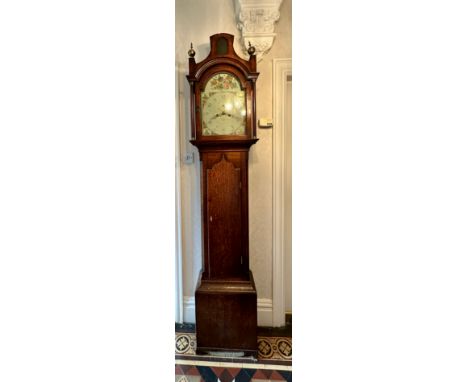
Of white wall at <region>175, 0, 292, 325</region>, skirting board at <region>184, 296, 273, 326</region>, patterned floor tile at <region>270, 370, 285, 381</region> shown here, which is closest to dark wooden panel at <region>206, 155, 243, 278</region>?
white wall at <region>175, 0, 292, 325</region>

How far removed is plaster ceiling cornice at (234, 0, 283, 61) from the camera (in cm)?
130

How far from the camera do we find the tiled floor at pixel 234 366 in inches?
44.9

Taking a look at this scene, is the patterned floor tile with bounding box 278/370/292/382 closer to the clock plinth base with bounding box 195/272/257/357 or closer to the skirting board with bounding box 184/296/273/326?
the clock plinth base with bounding box 195/272/257/357

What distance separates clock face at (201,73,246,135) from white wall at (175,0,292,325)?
0.88ft

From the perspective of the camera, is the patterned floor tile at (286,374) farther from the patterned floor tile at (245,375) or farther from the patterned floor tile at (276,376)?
the patterned floor tile at (245,375)

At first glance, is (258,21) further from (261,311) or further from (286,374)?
(286,374)

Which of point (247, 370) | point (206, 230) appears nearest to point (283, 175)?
point (206, 230)

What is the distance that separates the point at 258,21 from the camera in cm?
133

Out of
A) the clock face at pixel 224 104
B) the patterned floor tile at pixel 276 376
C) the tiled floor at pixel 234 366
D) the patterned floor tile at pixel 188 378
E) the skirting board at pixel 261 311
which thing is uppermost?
the clock face at pixel 224 104

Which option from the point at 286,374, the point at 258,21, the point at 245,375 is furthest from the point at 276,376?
the point at 258,21

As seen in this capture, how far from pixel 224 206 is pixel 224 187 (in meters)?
0.10

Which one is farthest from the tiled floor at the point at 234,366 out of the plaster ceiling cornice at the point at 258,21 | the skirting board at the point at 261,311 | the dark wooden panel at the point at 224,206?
the plaster ceiling cornice at the point at 258,21

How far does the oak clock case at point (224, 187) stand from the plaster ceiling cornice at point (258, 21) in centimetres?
22
